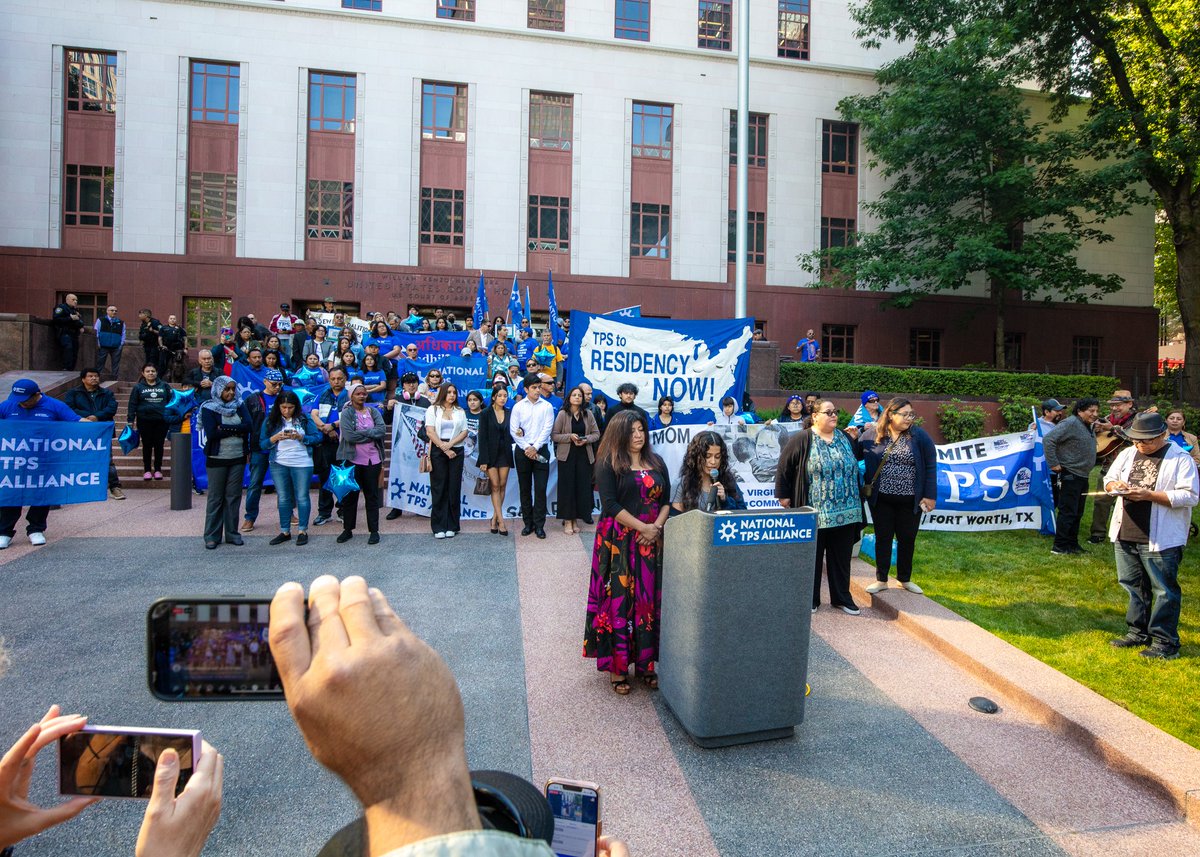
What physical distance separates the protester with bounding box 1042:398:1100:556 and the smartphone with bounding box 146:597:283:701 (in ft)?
31.3

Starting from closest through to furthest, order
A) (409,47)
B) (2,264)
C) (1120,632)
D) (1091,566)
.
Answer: (1120,632) → (1091,566) → (2,264) → (409,47)

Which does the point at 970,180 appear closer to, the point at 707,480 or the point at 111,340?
the point at 707,480

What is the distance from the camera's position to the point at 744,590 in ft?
12.8

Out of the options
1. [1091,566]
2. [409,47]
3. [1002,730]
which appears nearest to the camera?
[1002,730]

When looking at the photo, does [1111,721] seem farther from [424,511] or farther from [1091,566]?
[424,511]

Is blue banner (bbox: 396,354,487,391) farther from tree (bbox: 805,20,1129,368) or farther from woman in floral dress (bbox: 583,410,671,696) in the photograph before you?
tree (bbox: 805,20,1129,368)

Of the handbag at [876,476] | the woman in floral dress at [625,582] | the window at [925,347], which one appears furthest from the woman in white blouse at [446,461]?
the window at [925,347]

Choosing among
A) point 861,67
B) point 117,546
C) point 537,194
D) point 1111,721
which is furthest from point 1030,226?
point 117,546

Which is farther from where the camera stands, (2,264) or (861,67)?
(861,67)

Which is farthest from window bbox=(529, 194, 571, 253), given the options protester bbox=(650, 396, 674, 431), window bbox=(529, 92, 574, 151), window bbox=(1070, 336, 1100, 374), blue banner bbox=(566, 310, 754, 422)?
window bbox=(1070, 336, 1100, 374)

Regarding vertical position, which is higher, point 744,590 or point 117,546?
point 744,590

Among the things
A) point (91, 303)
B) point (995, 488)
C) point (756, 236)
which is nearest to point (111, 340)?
point (91, 303)

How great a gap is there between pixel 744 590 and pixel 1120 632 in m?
4.04

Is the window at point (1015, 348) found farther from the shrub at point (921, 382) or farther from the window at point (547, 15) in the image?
the window at point (547, 15)
